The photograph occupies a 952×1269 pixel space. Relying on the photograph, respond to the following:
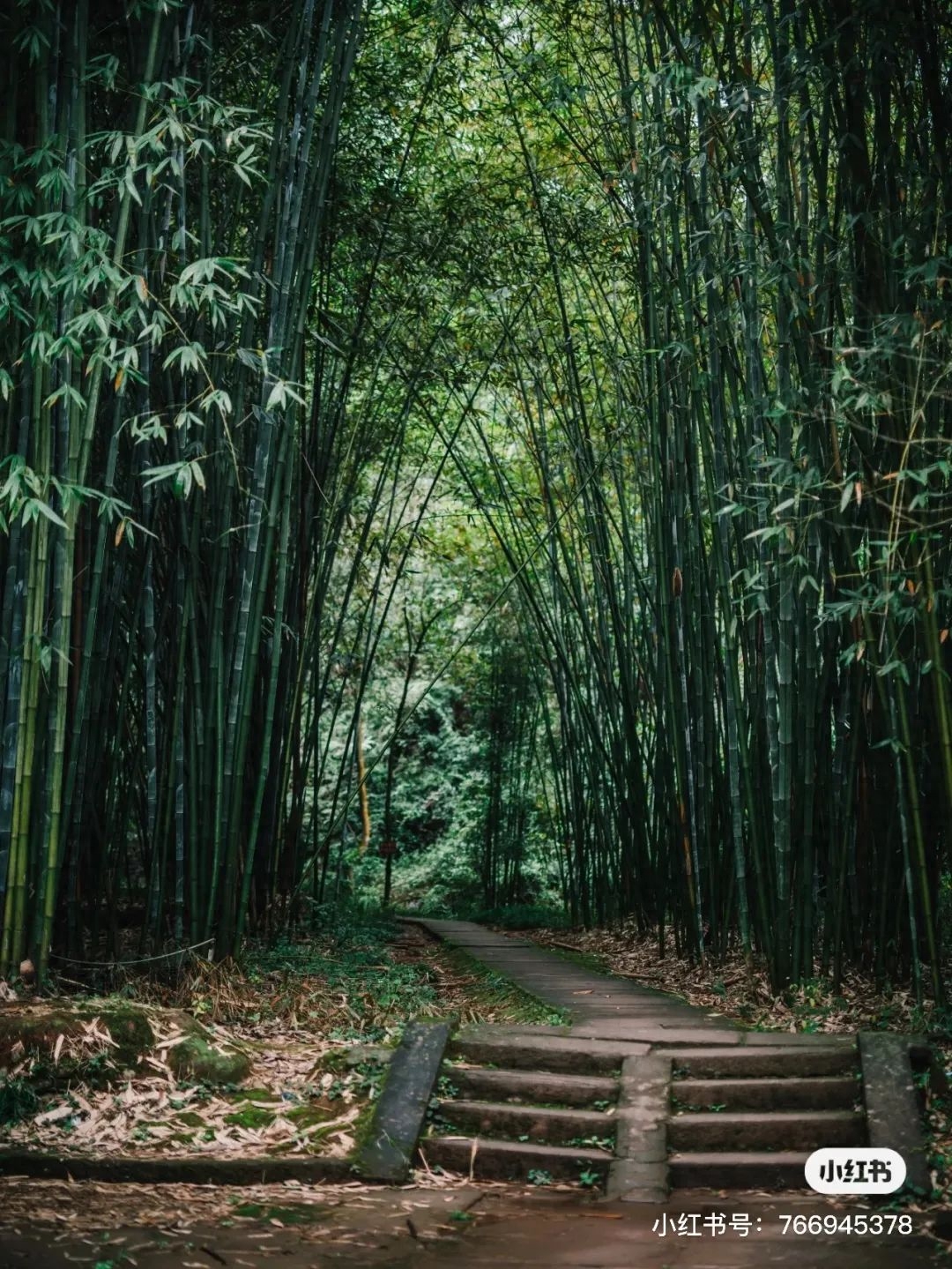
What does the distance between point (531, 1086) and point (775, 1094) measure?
0.54 m

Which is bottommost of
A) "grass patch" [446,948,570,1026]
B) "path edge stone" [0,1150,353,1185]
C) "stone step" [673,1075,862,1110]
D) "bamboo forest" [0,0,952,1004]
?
"path edge stone" [0,1150,353,1185]

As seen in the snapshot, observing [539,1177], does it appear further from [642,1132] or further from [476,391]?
[476,391]

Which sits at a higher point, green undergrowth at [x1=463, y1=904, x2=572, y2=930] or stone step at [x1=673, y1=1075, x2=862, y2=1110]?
green undergrowth at [x1=463, y1=904, x2=572, y2=930]

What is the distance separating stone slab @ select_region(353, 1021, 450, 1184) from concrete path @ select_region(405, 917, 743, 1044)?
1.35 ft

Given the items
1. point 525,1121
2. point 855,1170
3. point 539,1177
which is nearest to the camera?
point 855,1170

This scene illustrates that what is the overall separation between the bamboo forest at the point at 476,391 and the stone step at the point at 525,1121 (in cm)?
100

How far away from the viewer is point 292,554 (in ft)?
15.6

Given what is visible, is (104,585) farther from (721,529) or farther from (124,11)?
(721,529)

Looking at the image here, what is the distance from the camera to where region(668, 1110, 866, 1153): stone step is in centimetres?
251

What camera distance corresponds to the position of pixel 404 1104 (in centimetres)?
263

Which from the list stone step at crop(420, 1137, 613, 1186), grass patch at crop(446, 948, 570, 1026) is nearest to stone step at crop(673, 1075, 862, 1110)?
stone step at crop(420, 1137, 613, 1186)

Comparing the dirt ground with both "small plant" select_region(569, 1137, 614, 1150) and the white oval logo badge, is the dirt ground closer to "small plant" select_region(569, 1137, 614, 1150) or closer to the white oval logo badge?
the white oval logo badge

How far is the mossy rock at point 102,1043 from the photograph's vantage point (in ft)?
8.75

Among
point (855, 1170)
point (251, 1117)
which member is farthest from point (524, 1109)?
point (855, 1170)
